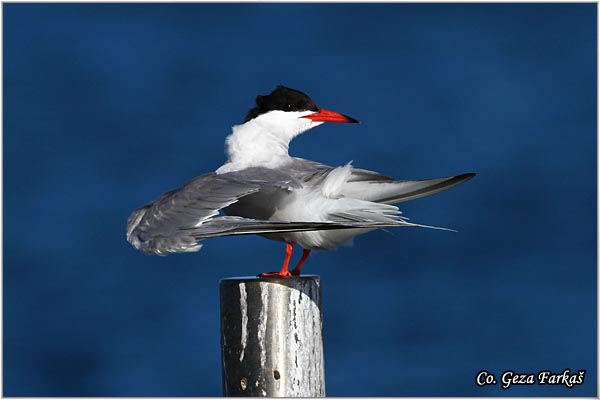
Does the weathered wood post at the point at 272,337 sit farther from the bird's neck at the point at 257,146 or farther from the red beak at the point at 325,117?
the red beak at the point at 325,117

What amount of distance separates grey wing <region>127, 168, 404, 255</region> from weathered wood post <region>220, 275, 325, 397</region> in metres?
0.19

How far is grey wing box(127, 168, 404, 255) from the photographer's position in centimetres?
281

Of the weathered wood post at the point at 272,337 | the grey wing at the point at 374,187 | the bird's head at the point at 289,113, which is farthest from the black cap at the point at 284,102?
the weathered wood post at the point at 272,337

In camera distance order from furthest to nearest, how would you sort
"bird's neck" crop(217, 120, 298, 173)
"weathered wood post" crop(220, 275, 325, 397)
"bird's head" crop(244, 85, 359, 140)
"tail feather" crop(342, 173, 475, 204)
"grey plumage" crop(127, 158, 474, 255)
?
"bird's head" crop(244, 85, 359, 140) < "bird's neck" crop(217, 120, 298, 173) < "tail feather" crop(342, 173, 475, 204) < "grey plumage" crop(127, 158, 474, 255) < "weathered wood post" crop(220, 275, 325, 397)

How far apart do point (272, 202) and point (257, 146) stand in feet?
1.87

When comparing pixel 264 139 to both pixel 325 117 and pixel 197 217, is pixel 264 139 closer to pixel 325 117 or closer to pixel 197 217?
pixel 325 117

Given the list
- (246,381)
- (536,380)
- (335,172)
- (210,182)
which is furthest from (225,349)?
(536,380)

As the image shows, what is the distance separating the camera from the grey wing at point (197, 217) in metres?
2.81

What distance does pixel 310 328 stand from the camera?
2824 mm

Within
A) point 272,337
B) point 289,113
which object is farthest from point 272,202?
point 289,113

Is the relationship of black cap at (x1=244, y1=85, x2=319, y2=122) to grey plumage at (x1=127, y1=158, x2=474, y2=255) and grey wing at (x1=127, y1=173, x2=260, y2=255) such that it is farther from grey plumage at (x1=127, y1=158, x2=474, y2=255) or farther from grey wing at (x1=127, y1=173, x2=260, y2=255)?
grey wing at (x1=127, y1=173, x2=260, y2=255)

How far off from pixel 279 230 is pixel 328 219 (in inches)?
26.1

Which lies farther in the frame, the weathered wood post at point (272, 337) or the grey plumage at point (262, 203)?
the grey plumage at point (262, 203)

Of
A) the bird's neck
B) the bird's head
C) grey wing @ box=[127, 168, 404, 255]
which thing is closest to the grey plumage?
grey wing @ box=[127, 168, 404, 255]
